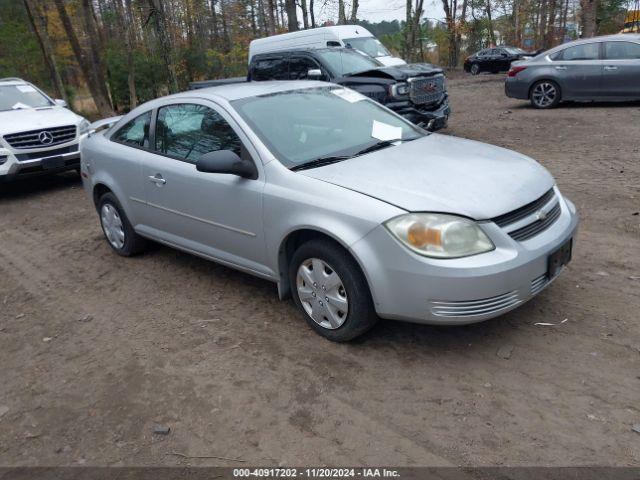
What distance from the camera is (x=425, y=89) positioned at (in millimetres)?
9352

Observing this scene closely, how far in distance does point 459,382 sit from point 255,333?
1472mm

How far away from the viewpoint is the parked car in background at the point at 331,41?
14.2 meters

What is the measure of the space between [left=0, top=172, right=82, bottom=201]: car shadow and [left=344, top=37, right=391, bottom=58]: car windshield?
7800mm

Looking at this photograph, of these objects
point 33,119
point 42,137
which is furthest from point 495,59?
point 42,137

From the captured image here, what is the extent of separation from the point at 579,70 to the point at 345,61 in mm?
5316

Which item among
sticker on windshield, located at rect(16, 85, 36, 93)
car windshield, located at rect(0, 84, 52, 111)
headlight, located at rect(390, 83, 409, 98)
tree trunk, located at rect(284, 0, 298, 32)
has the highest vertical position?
tree trunk, located at rect(284, 0, 298, 32)

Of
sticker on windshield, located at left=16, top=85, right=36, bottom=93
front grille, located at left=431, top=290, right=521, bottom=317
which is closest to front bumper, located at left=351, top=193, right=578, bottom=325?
front grille, located at left=431, top=290, right=521, bottom=317

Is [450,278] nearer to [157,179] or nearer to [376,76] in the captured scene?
[157,179]

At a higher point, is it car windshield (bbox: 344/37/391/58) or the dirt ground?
car windshield (bbox: 344/37/391/58)

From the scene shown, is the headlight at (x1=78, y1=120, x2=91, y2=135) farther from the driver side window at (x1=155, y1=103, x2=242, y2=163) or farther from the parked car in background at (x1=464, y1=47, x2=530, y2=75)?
the parked car in background at (x1=464, y1=47, x2=530, y2=75)

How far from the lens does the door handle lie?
15.1 ft

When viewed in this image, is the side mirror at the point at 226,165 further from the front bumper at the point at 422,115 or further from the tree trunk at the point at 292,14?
the tree trunk at the point at 292,14

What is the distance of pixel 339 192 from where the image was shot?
11.1ft

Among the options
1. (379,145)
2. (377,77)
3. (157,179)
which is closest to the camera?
(379,145)
